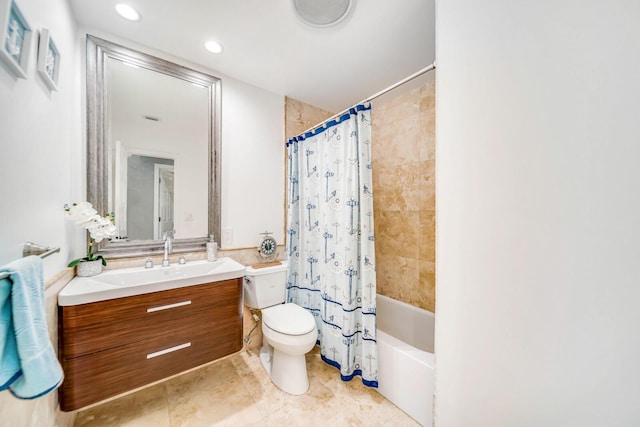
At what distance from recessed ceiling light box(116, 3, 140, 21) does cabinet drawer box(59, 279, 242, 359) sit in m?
A: 1.61

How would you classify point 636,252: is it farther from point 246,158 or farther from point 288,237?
point 246,158

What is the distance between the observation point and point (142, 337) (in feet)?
3.87

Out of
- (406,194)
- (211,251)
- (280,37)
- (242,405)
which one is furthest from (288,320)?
(280,37)

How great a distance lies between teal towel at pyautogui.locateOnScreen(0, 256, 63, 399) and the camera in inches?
19.4

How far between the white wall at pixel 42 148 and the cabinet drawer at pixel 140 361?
18.9 inches

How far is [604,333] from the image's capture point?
0.57 m

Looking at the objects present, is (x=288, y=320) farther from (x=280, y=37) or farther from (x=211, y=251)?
(x=280, y=37)

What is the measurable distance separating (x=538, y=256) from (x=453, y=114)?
59 cm

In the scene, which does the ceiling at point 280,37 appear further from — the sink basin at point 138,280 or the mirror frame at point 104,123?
the sink basin at point 138,280

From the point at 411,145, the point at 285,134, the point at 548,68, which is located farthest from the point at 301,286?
the point at 548,68

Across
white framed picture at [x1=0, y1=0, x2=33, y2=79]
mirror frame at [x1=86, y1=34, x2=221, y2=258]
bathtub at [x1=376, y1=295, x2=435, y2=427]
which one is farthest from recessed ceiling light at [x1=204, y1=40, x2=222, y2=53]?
bathtub at [x1=376, y1=295, x2=435, y2=427]

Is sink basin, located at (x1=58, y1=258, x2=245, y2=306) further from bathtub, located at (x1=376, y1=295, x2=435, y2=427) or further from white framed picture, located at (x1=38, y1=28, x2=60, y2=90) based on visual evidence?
bathtub, located at (x1=376, y1=295, x2=435, y2=427)

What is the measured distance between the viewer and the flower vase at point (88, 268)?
1295mm

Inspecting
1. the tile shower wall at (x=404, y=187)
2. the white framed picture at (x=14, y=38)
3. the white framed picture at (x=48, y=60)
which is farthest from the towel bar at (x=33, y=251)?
the tile shower wall at (x=404, y=187)
